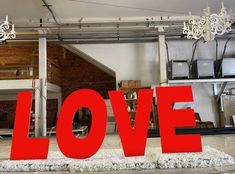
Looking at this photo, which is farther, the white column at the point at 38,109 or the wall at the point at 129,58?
the wall at the point at 129,58

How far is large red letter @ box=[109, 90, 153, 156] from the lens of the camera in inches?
111

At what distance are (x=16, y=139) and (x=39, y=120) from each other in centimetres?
567

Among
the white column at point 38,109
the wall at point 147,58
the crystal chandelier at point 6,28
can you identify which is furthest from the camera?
the wall at point 147,58

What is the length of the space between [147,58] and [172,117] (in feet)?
22.5

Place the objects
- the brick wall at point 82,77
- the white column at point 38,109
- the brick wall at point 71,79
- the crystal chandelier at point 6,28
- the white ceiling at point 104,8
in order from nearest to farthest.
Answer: the crystal chandelier at point 6,28 < the white ceiling at point 104,8 < the white column at point 38,109 < the brick wall at point 71,79 < the brick wall at point 82,77

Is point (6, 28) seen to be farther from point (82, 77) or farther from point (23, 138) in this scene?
point (82, 77)

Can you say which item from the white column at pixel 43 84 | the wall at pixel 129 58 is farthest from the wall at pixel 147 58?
the white column at pixel 43 84

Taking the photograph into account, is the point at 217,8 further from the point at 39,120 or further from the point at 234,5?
the point at 39,120

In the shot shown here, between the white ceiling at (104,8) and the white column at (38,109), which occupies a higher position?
the white ceiling at (104,8)

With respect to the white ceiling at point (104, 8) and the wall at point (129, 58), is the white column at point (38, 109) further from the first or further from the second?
the white ceiling at point (104, 8)

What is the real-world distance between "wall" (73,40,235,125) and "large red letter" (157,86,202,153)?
6479 mm

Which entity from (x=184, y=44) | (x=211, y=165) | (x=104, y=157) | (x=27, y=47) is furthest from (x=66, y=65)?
(x=211, y=165)

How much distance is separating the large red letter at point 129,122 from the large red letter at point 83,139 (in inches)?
6.9

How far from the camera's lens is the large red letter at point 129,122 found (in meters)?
2.81
